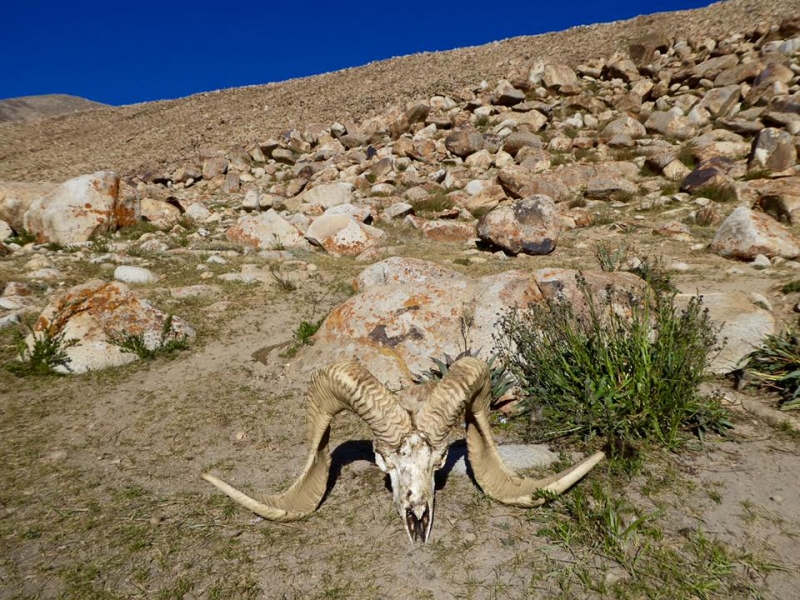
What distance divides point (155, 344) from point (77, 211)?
9710 millimetres

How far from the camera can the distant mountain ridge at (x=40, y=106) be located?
98.8m

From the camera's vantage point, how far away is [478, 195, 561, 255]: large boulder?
12.2 meters

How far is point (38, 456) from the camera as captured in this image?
5.10m

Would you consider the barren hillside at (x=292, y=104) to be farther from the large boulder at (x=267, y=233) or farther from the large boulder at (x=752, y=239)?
the large boulder at (x=752, y=239)

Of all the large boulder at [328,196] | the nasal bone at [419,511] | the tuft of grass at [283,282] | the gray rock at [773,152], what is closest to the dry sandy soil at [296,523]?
the nasal bone at [419,511]

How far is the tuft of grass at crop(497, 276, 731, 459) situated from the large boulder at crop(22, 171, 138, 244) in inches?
585

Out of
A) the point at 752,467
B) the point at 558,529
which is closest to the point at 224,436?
the point at 558,529

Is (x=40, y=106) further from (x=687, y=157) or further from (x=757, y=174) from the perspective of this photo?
(x=757, y=174)

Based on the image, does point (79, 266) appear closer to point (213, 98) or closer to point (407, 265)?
point (407, 265)

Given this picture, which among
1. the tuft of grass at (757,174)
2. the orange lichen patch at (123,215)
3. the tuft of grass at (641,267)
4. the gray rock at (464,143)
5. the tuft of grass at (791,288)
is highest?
the gray rock at (464,143)

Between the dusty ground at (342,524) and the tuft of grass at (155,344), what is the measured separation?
1626 millimetres

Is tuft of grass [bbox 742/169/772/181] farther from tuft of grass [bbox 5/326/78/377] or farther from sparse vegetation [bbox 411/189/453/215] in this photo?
tuft of grass [bbox 5/326/78/377]

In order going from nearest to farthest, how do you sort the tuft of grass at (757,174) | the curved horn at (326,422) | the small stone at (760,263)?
the curved horn at (326,422), the small stone at (760,263), the tuft of grass at (757,174)

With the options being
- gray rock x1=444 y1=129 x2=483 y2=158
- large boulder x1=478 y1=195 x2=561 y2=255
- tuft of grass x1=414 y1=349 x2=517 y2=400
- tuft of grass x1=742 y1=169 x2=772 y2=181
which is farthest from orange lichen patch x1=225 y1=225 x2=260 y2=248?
tuft of grass x1=742 y1=169 x2=772 y2=181
